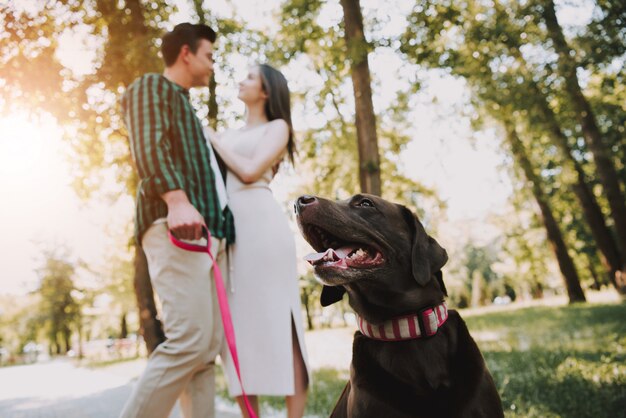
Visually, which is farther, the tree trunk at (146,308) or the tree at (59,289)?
the tree at (59,289)

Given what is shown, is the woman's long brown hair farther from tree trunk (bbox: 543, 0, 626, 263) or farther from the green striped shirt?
tree trunk (bbox: 543, 0, 626, 263)

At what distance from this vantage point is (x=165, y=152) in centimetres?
285

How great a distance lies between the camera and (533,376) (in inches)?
214

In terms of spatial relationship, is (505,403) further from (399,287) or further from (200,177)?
(200,177)

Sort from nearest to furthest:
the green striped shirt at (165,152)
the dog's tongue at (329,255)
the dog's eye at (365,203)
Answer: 1. the dog's tongue at (329,255)
2. the green striped shirt at (165,152)
3. the dog's eye at (365,203)

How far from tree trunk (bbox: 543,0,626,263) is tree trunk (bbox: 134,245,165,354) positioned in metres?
8.20

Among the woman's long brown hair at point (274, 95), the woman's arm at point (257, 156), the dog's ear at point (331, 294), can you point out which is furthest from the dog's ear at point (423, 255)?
the woman's long brown hair at point (274, 95)

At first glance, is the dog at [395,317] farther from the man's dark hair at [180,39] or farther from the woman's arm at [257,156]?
the man's dark hair at [180,39]

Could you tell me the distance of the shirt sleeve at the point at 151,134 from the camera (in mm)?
2748

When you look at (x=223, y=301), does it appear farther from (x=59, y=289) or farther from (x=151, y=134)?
(x=59, y=289)

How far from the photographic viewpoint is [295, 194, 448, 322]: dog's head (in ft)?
8.45

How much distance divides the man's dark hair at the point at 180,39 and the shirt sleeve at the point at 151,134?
479 millimetres

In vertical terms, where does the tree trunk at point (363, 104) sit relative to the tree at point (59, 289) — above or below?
above

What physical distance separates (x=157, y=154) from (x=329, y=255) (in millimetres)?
1095
